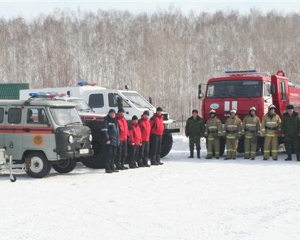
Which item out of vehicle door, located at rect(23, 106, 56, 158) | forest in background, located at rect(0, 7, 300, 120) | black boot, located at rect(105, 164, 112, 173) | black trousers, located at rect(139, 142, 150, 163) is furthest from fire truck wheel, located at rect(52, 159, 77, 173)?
forest in background, located at rect(0, 7, 300, 120)

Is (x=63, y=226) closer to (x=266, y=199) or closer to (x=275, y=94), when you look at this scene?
(x=266, y=199)

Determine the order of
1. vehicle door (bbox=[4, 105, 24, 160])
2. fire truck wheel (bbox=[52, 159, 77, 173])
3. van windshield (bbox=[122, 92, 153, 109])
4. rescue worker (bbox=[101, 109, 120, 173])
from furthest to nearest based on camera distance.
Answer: van windshield (bbox=[122, 92, 153, 109])
fire truck wheel (bbox=[52, 159, 77, 173])
rescue worker (bbox=[101, 109, 120, 173])
vehicle door (bbox=[4, 105, 24, 160])

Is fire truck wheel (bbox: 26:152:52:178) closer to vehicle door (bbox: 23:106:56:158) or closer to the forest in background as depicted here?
vehicle door (bbox: 23:106:56:158)

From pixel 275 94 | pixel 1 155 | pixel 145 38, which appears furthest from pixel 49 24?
pixel 1 155

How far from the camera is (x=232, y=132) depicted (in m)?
18.3

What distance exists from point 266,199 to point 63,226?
4033 millimetres

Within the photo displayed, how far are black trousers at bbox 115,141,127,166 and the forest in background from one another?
36.1 m

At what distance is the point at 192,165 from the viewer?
16672 millimetres

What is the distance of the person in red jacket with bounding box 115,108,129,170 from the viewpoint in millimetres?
15414

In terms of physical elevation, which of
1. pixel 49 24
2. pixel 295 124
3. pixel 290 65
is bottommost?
pixel 295 124

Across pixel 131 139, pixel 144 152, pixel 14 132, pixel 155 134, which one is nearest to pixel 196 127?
pixel 155 134

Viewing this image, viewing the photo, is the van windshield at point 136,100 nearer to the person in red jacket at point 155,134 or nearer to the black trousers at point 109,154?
the person in red jacket at point 155,134

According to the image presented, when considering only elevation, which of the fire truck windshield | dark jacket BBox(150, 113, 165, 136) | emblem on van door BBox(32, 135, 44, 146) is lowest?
emblem on van door BBox(32, 135, 44, 146)

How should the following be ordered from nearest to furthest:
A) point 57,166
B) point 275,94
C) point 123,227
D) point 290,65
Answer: point 123,227, point 57,166, point 275,94, point 290,65
